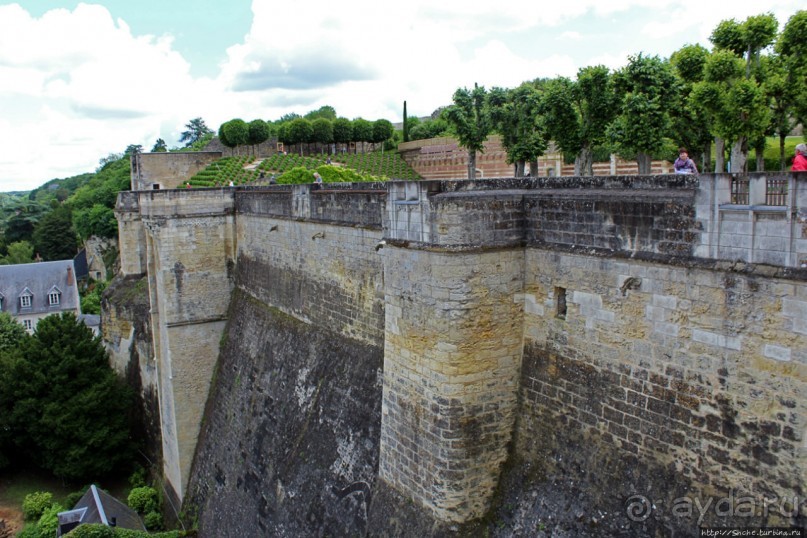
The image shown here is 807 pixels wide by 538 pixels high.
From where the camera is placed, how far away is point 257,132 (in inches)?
2170

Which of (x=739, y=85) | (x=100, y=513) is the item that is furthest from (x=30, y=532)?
(x=739, y=85)

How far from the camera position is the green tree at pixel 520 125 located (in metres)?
28.4

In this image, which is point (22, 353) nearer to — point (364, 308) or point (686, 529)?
point (364, 308)

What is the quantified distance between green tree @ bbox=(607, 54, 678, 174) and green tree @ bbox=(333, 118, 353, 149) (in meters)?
44.9

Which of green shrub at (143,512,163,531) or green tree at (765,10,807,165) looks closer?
green tree at (765,10,807,165)

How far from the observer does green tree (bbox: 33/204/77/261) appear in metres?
72.0

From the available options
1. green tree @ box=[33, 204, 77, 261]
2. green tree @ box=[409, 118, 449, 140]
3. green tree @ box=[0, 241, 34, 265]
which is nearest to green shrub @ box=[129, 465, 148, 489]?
green tree @ box=[409, 118, 449, 140]

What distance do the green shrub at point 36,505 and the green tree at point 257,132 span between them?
37.3 m

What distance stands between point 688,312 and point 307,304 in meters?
10.4

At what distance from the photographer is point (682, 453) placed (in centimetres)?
743

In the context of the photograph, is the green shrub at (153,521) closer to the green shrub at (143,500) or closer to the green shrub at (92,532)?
the green shrub at (143,500)

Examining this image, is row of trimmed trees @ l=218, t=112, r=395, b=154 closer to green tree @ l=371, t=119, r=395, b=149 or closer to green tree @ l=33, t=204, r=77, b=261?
green tree @ l=371, t=119, r=395, b=149

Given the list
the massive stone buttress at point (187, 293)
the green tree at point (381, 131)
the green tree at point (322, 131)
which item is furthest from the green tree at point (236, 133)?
the massive stone buttress at point (187, 293)

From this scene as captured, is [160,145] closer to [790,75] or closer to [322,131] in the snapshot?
[322,131]
